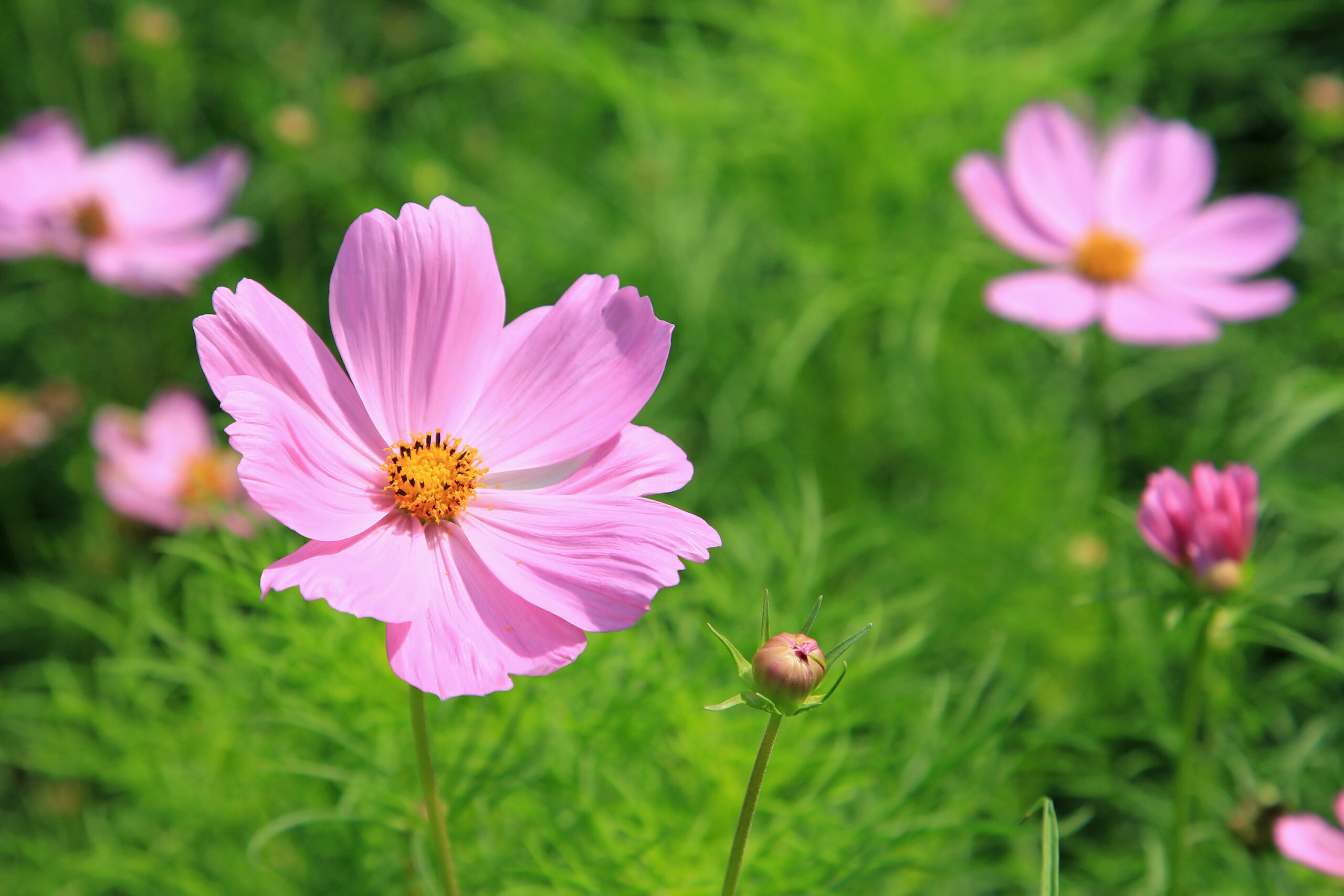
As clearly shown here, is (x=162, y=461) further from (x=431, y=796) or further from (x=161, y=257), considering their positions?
(x=431, y=796)

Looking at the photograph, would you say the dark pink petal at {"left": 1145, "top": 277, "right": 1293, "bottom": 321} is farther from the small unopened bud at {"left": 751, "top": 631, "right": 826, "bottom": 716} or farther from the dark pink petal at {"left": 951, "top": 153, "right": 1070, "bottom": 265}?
the small unopened bud at {"left": 751, "top": 631, "right": 826, "bottom": 716}

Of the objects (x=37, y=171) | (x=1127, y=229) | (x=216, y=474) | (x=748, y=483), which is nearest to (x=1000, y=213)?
(x=1127, y=229)

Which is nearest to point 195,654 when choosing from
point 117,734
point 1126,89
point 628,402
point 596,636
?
point 117,734

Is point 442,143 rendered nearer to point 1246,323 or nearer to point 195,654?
point 195,654

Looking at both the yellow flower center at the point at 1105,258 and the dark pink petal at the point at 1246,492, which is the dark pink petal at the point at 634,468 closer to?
the dark pink petal at the point at 1246,492

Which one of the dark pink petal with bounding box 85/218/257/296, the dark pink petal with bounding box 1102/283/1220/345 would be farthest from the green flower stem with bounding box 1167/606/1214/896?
the dark pink petal with bounding box 85/218/257/296
